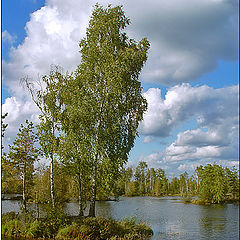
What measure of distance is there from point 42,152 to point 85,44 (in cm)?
779

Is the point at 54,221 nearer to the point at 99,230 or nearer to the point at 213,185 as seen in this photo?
the point at 99,230

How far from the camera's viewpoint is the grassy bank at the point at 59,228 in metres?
13.9

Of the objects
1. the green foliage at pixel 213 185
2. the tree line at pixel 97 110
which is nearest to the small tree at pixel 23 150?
the tree line at pixel 97 110

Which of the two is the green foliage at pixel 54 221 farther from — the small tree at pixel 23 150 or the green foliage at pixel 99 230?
the small tree at pixel 23 150

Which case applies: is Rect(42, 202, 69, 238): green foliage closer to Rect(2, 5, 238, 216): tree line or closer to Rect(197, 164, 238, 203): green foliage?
Rect(2, 5, 238, 216): tree line

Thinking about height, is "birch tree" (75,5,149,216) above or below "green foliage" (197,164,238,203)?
above

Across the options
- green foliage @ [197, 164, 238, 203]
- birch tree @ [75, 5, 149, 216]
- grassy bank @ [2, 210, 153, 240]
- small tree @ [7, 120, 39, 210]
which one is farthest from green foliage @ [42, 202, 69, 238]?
green foliage @ [197, 164, 238, 203]

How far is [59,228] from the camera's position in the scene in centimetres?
1439

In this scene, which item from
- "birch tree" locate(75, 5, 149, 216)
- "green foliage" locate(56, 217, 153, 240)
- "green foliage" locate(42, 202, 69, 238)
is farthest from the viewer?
"birch tree" locate(75, 5, 149, 216)

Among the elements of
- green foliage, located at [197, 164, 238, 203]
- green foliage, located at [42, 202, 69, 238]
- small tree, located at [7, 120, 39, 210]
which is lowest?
green foliage, located at [197, 164, 238, 203]

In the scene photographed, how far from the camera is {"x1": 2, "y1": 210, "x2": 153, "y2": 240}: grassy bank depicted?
1394 cm

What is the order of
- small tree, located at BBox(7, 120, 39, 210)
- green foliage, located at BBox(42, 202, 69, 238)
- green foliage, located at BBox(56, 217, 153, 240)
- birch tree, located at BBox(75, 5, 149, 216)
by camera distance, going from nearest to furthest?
green foliage, located at BBox(56, 217, 153, 240) → green foliage, located at BBox(42, 202, 69, 238) → birch tree, located at BBox(75, 5, 149, 216) → small tree, located at BBox(7, 120, 39, 210)

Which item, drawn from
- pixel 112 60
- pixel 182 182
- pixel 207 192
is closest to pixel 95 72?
pixel 112 60

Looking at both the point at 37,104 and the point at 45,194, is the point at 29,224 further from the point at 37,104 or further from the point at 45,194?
the point at 45,194
